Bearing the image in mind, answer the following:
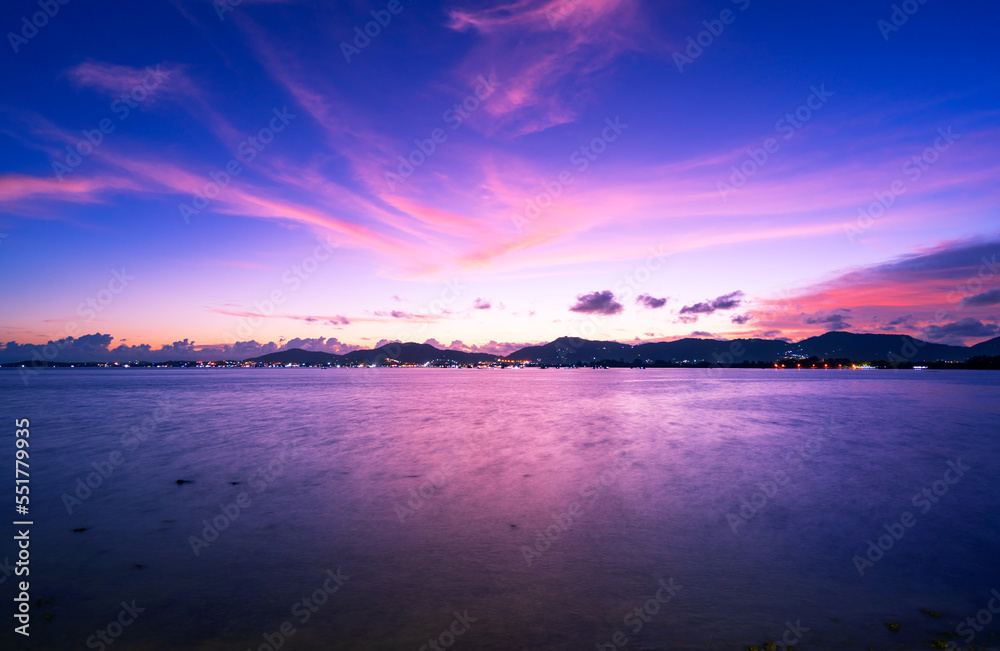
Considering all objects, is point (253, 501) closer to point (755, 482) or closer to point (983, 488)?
point (755, 482)

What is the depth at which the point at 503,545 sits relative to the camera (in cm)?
1109

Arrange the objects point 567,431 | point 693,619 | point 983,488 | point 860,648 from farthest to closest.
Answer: point 567,431 < point 983,488 < point 693,619 < point 860,648

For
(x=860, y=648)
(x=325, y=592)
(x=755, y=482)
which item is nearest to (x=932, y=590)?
(x=860, y=648)

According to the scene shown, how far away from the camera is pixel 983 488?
17000 mm

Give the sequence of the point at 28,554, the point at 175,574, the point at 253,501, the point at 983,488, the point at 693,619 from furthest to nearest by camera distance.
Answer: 1. the point at 983,488
2. the point at 253,501
3. the point at 28,554
4. the point at 175,574
5. the point at 693,619

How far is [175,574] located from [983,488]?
2506cm

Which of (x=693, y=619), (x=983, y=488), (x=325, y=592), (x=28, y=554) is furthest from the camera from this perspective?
(x=983, y=488)

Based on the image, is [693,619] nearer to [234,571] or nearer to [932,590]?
[932,590]

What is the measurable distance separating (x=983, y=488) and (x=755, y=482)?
779 cm

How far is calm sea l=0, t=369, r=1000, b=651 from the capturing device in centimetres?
738

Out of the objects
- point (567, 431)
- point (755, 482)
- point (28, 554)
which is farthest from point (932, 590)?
point (567, 431)

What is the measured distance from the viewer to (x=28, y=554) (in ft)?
33.8

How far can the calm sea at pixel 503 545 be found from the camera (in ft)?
24.2

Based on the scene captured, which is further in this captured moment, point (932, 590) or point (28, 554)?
point (28, 554)
